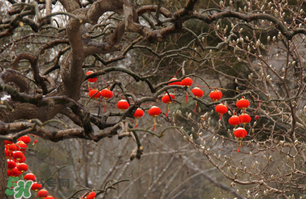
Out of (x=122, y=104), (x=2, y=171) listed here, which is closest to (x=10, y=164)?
(x=2, y=171)

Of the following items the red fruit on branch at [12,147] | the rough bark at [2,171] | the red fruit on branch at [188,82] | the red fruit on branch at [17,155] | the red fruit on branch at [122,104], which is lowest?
the red fruit on branch at [17,155]

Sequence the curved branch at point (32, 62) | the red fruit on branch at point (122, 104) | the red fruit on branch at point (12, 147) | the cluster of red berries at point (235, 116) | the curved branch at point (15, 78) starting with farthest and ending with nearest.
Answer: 1. the red fruit on branch at point (12, 147)
2. the cluster of red berries at point (235, 116)
3. the red fruit on branch at point (122, 104)
4. the curved branch at point (32, 62)
5. the curved branch at point (15, 78)

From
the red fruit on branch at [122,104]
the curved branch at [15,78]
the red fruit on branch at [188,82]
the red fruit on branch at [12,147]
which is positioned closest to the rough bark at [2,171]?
the curved branch at [15,78]

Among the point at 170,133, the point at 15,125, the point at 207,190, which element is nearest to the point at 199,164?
the point at 207,190

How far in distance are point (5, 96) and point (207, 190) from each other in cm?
841

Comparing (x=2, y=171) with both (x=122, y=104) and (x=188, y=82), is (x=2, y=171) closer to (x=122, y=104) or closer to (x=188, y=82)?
(x=122, y=104)

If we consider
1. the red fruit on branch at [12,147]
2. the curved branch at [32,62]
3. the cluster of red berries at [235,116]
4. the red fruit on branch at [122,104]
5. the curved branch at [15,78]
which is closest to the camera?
the curved branch at [15,78]

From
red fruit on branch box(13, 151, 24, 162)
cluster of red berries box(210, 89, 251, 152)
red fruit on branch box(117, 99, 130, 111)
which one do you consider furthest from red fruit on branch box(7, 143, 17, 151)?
cluster of red berries box(210, 89, 251, 152)

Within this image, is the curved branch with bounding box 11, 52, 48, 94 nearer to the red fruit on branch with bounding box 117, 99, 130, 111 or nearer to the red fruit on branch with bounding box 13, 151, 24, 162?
the red fruit on branch with bounding box 117, 99, 130, 111

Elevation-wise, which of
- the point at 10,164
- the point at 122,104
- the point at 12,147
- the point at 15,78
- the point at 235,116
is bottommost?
the point at 10,164

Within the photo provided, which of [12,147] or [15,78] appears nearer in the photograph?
[15,78]

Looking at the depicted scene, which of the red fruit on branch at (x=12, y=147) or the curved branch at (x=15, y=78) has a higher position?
the curved branch at (x=15, y=78)

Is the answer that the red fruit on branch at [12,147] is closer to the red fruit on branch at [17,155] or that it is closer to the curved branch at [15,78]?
the red fruit on branch at [17,155]

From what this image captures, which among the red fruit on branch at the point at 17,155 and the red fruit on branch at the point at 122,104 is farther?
the red fruit on branch at the point at 17,155
